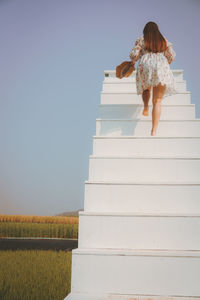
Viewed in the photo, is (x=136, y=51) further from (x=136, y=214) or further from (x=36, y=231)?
(x=36, y=231)

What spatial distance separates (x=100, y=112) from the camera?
306cm

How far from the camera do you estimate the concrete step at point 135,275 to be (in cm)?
152

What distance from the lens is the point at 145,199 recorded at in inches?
74.4

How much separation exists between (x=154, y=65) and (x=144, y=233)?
68.2 inches

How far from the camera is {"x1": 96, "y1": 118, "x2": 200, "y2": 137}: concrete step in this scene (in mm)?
2648

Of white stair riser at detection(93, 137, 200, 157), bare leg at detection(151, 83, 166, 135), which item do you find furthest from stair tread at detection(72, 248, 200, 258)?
bare leg at detection(151, 83, 166, 135)

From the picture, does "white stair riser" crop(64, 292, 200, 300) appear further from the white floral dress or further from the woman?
the white floral dress

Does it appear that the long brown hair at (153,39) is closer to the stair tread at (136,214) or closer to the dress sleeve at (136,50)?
the dress sleeve at (136,50)

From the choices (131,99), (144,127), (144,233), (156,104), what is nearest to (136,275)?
(144,233)

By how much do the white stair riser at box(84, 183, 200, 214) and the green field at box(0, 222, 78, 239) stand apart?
5385 millimetres

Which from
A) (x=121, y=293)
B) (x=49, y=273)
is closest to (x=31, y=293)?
(x=49, y=273)

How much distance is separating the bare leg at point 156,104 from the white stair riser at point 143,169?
20.0 inches

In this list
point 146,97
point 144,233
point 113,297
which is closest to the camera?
point 113,297

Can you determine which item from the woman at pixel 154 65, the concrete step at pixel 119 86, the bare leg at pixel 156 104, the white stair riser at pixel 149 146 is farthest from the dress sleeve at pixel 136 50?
the white stair riser at pixel 149 146
